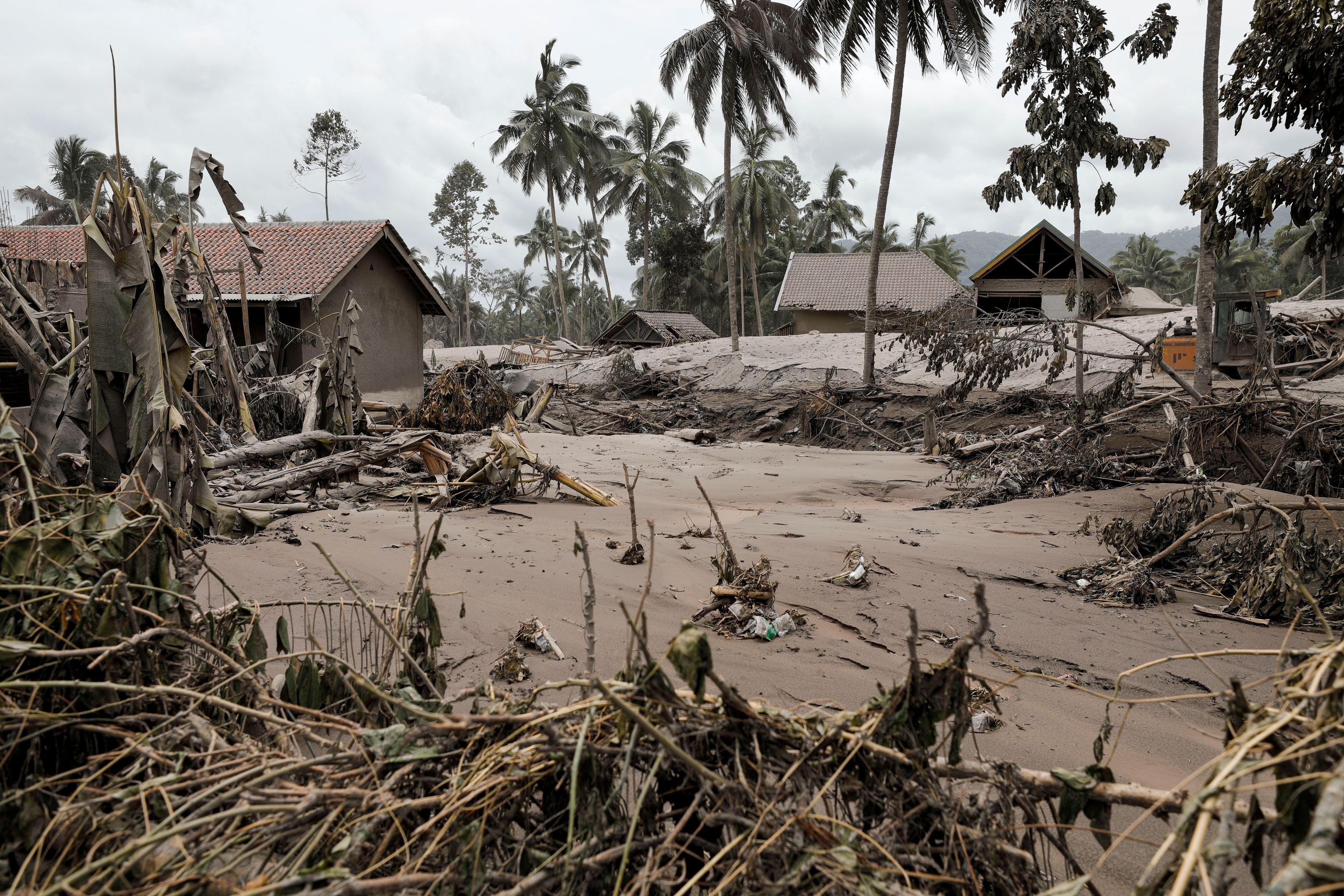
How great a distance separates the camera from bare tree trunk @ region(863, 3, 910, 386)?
57.3 feet

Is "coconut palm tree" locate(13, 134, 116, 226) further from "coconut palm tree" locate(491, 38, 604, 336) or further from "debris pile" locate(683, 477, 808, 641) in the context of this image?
"debris pile" locate(683, 477, 808, 641)

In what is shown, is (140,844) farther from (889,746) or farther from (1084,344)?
(1084,344)

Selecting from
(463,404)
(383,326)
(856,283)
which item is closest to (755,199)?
(856,283)

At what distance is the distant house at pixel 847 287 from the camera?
98.3 feet

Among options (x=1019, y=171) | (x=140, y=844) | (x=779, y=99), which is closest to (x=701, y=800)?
(x=140, y=844)

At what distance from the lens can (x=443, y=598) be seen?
4.41m

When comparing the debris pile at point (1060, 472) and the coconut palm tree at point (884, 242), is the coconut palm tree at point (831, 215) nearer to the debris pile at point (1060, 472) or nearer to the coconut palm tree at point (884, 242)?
the coconut palm tree at point (884, 242)

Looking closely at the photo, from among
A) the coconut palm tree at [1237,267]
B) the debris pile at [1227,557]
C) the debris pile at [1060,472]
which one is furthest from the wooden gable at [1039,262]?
the coconut palm tree at [1237,267]

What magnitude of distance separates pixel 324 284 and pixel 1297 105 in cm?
1655

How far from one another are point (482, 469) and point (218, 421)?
4037 millimetres

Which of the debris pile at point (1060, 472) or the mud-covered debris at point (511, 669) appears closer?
the mud-covered debris at point (511, 669)

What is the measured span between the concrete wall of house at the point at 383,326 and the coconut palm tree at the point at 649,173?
73.2 feet

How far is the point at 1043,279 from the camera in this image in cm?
2570

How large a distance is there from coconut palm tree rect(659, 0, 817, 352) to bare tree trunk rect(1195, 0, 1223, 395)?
14.0 m
